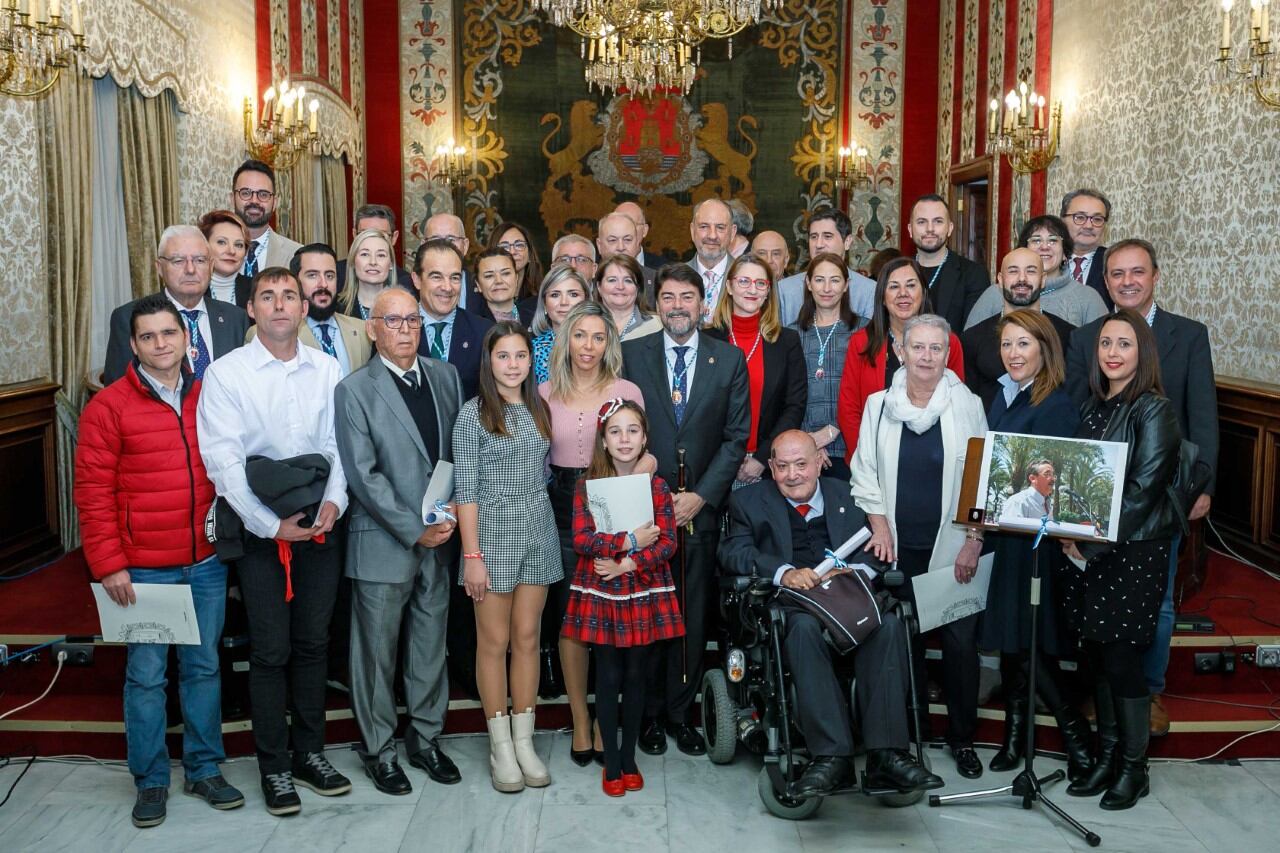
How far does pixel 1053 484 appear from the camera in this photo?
11.1 feet

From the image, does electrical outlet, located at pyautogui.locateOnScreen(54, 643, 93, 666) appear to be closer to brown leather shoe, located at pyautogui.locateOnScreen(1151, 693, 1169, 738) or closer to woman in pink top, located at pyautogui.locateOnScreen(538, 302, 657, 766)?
woman in pink top, located at pyautogui.locateOnScreen(538, 302, 657, 766)

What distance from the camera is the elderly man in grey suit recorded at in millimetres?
3637

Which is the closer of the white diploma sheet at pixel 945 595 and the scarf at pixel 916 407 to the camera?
the white diploma sheet at pixel 945 595

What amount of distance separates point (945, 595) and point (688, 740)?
1.05 m

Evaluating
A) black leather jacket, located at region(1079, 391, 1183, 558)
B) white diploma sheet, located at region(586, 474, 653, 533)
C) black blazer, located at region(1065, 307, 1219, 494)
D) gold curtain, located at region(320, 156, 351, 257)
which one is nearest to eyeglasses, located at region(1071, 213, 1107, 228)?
black blazer, located at region(1065, 307, 1219, 494)

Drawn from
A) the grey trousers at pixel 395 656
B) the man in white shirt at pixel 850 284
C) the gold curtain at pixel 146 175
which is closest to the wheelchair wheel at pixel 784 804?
the grey trousers at pixel 395 656

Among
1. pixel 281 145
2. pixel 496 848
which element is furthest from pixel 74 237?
pixel 496 848

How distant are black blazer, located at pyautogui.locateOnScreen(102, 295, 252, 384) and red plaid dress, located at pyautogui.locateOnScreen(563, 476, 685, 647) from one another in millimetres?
1493

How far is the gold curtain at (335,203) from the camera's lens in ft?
31.8

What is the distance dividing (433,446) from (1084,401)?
233cm

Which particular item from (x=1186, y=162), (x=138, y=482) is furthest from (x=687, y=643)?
(x=1186, y=162)

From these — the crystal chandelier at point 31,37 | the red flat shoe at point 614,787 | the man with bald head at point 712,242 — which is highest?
the crystal chandelier at point 31,37

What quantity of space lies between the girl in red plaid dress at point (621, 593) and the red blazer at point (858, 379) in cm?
99

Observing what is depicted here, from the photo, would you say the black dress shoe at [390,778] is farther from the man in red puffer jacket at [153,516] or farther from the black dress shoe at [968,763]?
the black dress shoe at [968,763]
